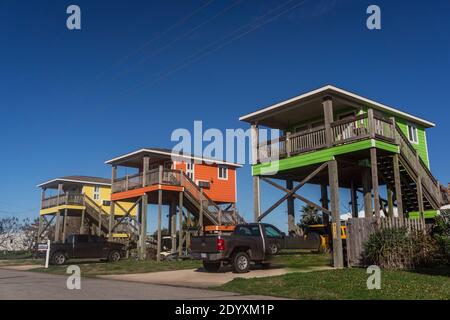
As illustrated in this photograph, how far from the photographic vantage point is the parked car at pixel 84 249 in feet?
82.1

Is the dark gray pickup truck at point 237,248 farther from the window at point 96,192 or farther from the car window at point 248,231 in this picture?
the window at point 96,192

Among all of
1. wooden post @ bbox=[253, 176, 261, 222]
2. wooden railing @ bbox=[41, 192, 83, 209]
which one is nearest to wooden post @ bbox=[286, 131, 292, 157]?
wooden post @ bbox=[253, 176, 261, 222]

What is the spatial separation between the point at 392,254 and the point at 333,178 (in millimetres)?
4878

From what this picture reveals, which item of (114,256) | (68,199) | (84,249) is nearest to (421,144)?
(114,256)

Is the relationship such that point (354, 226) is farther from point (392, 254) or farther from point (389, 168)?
point (389, 168)

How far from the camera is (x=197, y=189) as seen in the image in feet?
97.9

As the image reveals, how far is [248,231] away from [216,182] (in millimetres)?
18484

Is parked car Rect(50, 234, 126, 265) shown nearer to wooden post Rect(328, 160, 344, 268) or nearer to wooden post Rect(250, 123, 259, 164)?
wooden post Rect(250, 123, 259, 164)

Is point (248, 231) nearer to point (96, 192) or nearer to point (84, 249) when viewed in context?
point (84, 249)

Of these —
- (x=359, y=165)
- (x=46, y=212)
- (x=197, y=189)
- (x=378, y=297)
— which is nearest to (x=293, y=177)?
(x=359, y=165)

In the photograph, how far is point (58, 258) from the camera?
82.1ft

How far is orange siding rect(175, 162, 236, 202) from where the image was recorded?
3488cm

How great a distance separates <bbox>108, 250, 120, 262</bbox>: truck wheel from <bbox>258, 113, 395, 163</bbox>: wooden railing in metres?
11.3

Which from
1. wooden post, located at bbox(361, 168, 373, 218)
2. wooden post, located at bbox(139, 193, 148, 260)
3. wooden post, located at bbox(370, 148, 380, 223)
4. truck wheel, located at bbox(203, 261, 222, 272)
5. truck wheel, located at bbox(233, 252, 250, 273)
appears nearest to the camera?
truck wheel, located at bbox(233, 252, 250, 273)
